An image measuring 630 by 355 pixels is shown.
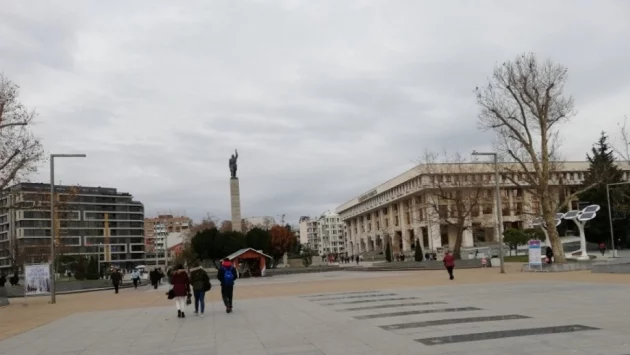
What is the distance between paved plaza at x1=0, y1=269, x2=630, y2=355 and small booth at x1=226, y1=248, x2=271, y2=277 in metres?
36.0

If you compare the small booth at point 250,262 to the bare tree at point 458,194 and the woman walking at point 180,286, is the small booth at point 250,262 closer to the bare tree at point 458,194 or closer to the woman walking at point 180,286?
the bare tree at point 458,194

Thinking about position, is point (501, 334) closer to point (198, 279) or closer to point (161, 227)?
point (198, 279)

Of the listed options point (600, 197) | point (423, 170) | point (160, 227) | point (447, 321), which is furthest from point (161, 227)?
point (447, 321)

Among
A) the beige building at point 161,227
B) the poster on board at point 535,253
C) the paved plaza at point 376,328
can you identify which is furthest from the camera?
the beige building at point 161,227

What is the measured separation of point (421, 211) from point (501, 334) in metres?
84.1

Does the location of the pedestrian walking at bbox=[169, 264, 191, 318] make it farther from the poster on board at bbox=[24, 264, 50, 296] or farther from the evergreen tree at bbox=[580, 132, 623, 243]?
the evergreen tree at bbox=[580, 132, 623, 243]

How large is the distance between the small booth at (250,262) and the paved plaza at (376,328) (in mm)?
35980

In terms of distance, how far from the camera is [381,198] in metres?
123

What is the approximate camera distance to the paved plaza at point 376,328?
30.1 feet

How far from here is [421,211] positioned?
305 ft

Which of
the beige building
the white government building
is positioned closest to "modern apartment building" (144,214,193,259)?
the beige building

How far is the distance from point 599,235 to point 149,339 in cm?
6444

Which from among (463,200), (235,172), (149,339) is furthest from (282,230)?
(149,339)

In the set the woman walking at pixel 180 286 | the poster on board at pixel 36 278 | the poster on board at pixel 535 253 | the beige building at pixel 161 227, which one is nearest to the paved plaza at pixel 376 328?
A: the woman walking at pixel 180 286
